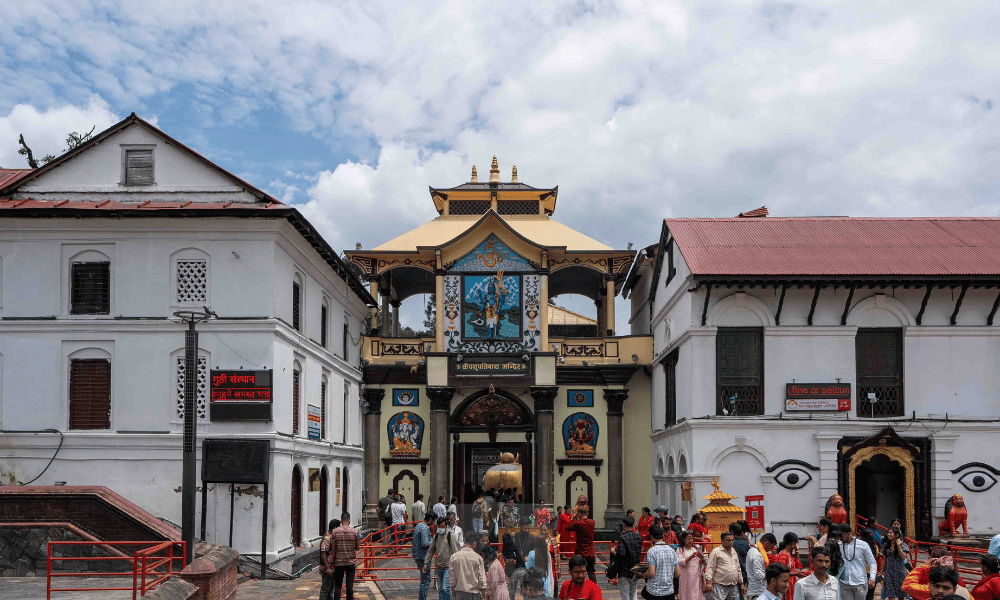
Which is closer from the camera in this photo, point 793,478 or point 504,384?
point 793,478

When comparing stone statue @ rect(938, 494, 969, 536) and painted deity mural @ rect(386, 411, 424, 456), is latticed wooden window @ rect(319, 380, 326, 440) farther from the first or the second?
stone statue @ rect(938, 494, 969, 536)

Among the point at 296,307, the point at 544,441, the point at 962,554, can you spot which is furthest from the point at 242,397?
the point at 962,554

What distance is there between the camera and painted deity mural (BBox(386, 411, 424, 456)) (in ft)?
115

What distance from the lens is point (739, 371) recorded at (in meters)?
27.5

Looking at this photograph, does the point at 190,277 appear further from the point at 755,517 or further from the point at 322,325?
the point at 755,517

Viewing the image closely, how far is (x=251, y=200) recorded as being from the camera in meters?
24.3

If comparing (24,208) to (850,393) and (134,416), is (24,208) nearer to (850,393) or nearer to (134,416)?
→ (134,416)

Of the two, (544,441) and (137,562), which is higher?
(544,441)

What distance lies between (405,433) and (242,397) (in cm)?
1260

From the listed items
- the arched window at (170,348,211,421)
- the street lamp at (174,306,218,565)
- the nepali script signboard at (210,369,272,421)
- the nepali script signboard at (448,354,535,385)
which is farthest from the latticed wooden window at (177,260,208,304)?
the nepali script signboard at (448,354,535,385)

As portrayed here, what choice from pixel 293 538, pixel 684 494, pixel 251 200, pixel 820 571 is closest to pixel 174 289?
pixel 251 200

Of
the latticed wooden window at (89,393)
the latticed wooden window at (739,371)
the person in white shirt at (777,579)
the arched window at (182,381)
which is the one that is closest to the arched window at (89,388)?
the latticed wooden window at (89,393)

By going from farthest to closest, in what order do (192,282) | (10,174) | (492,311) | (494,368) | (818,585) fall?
(492,311) < (494,368) < (10,174) < (192,282) < (818,585)

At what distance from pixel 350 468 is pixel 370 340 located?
4965 millimetres
